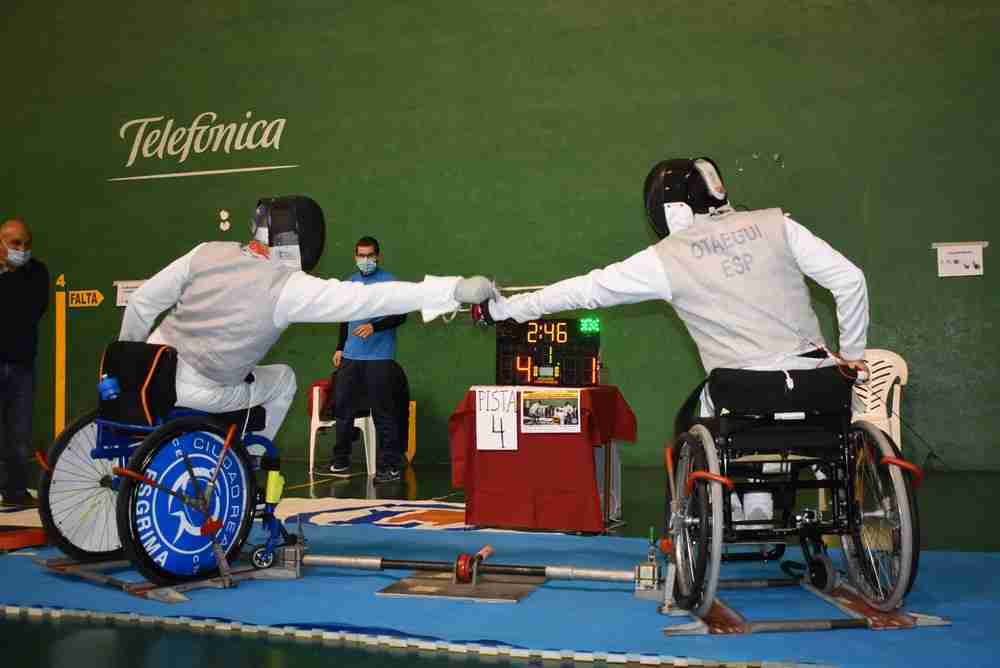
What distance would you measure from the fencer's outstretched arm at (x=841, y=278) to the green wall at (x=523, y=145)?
162 inches

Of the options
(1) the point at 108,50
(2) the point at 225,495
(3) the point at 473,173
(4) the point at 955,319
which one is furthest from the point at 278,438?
(4) the point at 955,319

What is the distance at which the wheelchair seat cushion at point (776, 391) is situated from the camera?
10.4 ft

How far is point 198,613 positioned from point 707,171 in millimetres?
2297

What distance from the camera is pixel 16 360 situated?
5680 millimetres

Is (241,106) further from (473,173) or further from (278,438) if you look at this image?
(278,438)

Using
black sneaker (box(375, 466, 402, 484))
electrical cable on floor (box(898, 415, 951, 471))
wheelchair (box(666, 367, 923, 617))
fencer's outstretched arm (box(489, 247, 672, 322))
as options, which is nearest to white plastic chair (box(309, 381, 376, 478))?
black sneaker (box(375, 466, 402, 484))

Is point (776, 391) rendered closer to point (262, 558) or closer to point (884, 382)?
point (262, 558)

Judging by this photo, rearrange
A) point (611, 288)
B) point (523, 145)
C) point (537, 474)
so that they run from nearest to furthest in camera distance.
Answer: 1. point (611, 288)
2. point (537, 474)
3. point (523, 145)

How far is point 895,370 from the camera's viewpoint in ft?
20.4

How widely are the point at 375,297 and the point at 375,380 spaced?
311cm

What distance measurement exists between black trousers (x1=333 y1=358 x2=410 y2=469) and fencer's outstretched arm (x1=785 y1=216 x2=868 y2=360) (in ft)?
12.6

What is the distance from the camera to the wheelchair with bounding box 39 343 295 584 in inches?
138

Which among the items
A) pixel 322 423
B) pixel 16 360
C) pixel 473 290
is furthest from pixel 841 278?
pixel 322 423

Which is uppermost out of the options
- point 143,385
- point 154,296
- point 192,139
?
point 192,139
